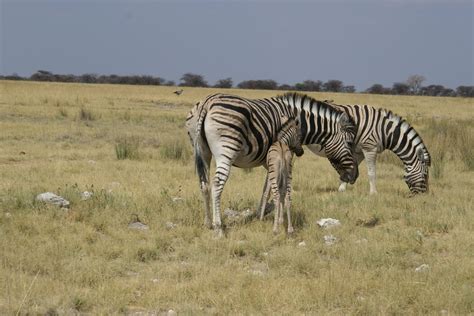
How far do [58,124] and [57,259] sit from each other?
56.2ft

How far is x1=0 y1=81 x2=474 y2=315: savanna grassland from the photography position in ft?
18.1

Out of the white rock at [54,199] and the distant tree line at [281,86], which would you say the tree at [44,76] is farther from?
the white rock at [54,199]

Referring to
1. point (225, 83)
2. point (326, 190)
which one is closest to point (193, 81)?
point (225, 83)

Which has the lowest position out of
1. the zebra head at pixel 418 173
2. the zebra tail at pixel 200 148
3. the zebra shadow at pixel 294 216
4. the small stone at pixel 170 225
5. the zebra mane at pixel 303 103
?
the zebra shadow at pixel 294 216

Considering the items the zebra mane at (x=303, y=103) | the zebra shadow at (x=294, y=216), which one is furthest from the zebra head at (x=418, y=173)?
the zebra shadow at (x=294, y=216)

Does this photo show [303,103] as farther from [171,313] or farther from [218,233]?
[171,313]

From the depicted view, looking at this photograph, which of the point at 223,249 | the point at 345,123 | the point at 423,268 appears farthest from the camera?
the point at 345,123

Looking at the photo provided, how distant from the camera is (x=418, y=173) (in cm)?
1145

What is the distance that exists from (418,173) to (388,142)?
939mm

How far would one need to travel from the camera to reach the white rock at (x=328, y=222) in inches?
336

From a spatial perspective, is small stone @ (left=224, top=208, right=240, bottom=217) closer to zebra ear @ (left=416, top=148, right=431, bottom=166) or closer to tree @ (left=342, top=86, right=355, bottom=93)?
zebra ear @ (left=416, top=148, right=431, bottom=166)

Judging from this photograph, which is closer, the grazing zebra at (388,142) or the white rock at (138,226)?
the white rock at (138,226)

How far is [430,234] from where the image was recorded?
8.42 meters

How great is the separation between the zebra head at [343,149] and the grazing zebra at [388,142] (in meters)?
0.54
